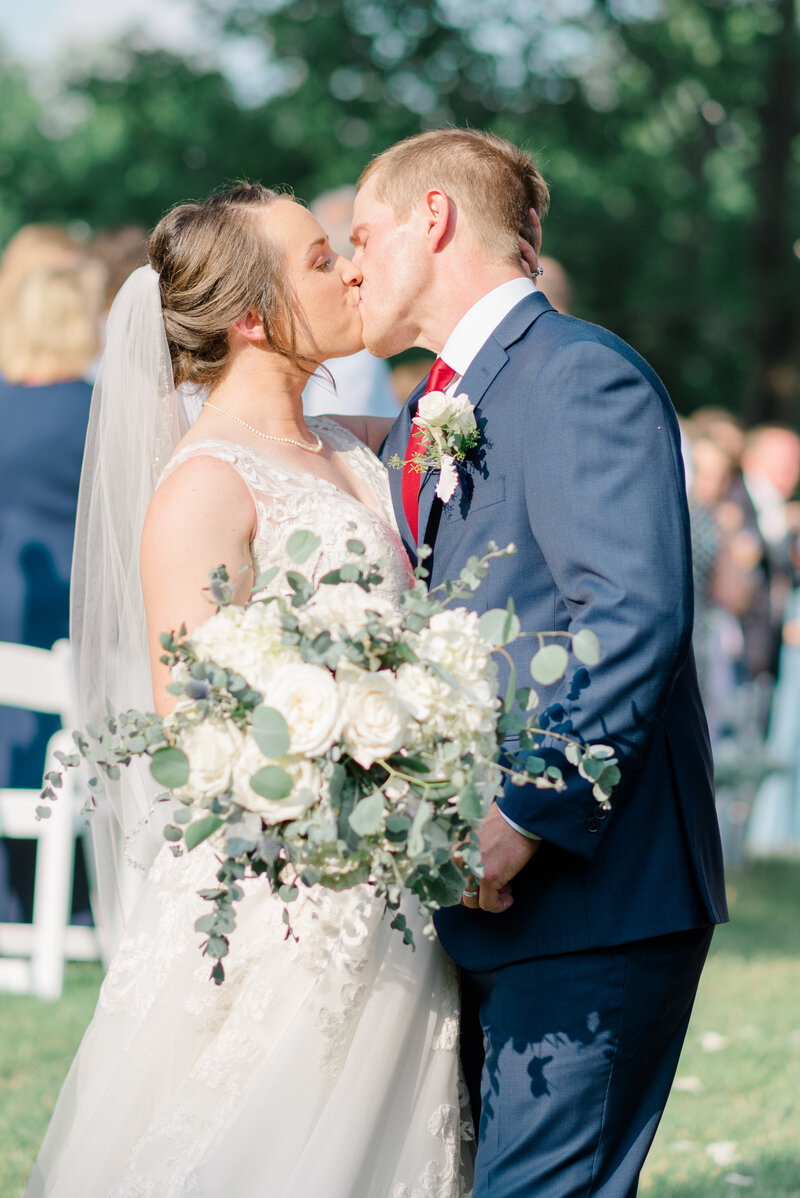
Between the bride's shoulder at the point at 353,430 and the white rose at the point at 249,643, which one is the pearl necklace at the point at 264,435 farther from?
the white rose at the point at 249,643

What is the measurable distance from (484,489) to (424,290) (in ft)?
1.80

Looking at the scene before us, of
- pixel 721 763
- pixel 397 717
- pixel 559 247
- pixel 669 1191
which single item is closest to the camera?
pixel 397 717

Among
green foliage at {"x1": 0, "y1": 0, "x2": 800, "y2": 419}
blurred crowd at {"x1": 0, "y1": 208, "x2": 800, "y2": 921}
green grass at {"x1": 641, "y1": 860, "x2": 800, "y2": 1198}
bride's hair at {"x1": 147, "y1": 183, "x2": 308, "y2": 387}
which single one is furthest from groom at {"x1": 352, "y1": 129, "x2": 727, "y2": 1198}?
green foliage at {"x1": 0, "y1": 0, "x2": 800, "y2": 419}

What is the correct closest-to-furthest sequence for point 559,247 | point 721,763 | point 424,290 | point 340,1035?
1. point 340,1035
2. point 424,290
3. point 721,763
4. point 559,247

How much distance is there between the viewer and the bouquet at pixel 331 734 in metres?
1.93

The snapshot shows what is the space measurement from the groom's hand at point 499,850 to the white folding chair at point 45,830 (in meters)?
3.42

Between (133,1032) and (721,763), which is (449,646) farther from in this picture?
(721,763)

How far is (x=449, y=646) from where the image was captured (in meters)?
2.01

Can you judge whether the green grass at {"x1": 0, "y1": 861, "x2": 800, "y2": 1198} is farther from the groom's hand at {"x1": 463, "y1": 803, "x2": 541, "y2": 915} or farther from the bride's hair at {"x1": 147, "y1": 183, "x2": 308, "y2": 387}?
the bride's hair at {"x1": 147, "y1": 183, "x2": 308, "y2": 387}

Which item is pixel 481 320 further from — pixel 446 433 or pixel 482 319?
pixel 446 433

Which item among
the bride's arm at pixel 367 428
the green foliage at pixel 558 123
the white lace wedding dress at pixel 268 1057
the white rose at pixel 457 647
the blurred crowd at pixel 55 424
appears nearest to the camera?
the white rose at pixel 457 647

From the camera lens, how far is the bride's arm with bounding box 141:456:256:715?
2.62 metres

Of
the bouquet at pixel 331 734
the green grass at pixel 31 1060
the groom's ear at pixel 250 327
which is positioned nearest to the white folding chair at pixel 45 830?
the green grass at pixel 31 1060

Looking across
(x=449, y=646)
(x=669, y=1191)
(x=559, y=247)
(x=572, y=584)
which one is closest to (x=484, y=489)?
(x=572, y=584)
